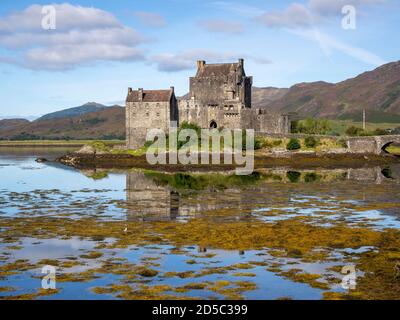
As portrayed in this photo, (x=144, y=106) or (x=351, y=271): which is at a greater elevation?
(x=144, y=106)

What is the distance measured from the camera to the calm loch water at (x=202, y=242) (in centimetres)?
1546

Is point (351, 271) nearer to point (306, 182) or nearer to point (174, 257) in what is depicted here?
point (174, 257)

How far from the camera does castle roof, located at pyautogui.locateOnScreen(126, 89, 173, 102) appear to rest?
227 ft

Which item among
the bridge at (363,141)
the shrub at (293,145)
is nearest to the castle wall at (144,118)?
the bridge at (363,141)

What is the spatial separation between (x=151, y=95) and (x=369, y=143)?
2695 cm

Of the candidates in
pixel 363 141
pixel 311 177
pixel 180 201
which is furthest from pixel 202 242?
pixel 363 141

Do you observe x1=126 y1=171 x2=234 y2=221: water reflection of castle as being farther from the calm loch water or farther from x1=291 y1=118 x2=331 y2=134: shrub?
x1=291 y1=118 x2=331 y2=134: shrub

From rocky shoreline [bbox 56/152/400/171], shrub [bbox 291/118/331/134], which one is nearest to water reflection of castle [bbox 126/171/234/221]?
rocky shoreline [bbox 56/152/400/171]

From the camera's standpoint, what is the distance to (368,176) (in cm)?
4812

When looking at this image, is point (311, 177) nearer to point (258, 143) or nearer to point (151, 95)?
point (258, 143)

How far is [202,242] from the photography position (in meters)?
21.3

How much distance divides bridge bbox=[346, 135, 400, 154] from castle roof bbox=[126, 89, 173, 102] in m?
22.4
